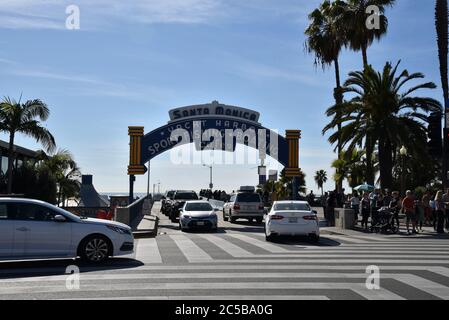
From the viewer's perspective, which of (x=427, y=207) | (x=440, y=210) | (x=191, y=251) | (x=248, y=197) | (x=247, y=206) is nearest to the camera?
(x=191, y=251)

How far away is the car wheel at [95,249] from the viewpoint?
1278 centimetres

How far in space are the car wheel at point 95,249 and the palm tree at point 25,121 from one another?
73.7ft

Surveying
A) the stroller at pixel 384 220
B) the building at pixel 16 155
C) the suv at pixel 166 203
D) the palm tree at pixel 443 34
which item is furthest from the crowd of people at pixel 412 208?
the building at pixel 16 155

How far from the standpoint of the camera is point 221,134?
3422 centimetres

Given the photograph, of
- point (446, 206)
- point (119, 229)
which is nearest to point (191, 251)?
point (119, 229)

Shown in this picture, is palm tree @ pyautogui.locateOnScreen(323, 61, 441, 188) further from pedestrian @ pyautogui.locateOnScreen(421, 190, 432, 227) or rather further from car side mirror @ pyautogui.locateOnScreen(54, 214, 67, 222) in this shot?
car side mirror @ pyautogui.locateOnScreen(54, 214, 67, 222)

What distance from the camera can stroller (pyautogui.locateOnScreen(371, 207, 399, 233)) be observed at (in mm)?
22531

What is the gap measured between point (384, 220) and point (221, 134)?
13.9m

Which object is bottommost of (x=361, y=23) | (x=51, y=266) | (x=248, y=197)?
(x=51, y=266)

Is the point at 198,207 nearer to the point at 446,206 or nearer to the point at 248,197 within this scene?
the point at 248,197

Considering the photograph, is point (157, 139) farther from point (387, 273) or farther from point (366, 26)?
point (387, 273)

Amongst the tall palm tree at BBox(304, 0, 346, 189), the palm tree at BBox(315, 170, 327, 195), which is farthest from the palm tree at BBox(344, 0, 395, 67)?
the palm tree at BBox(315, 170, 327, 195)
